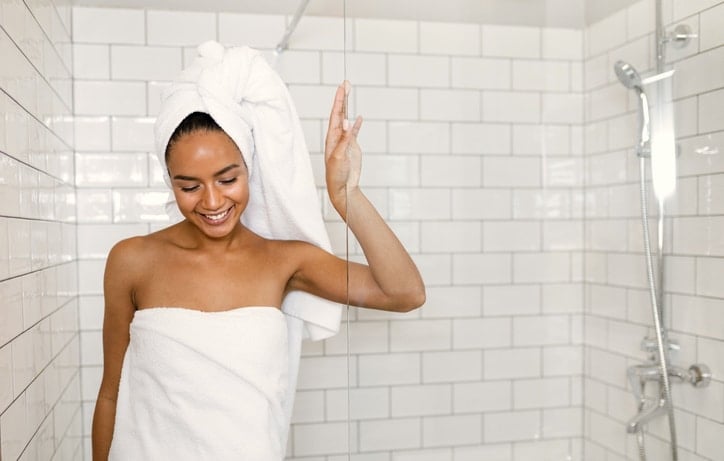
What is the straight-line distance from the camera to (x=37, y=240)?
140 centimetres

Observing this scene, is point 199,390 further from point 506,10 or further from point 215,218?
point 506,10

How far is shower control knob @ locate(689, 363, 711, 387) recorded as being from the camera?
1.13 metres

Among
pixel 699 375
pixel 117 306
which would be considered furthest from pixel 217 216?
pixel 699 375

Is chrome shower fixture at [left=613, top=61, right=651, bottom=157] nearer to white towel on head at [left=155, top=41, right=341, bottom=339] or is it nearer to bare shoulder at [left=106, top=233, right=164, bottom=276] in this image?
white towel on head at [left=155, top=41, right=341, bottom=339]

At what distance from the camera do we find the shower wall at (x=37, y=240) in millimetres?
1138

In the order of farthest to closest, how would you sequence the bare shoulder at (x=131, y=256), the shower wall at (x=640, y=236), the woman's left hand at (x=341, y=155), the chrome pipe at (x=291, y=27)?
the chrome pipe at (x=291, y=27)
the bare shoulder at (x=131, y=256)
the woman's left hand at (x=341, y=155)
the shower wall at (x=640, y=236)

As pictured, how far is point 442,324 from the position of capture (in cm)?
120

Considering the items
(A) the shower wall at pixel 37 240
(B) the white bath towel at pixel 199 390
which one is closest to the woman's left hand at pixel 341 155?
(B) the white bath towel at pixel 199 390

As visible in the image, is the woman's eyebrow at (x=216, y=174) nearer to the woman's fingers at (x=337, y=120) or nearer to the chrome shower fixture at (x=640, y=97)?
the woman's fingers at (x=337, y=120)

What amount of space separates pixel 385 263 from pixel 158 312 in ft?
1.52

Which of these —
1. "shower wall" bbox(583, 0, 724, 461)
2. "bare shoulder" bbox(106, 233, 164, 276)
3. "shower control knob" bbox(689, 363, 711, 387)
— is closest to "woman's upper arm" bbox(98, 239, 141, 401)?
"bare shoulder" bbox(106, 233, 164, 276)

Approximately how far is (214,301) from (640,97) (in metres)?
0.87

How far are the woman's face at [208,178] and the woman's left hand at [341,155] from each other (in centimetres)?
18

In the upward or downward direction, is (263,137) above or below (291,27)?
below
